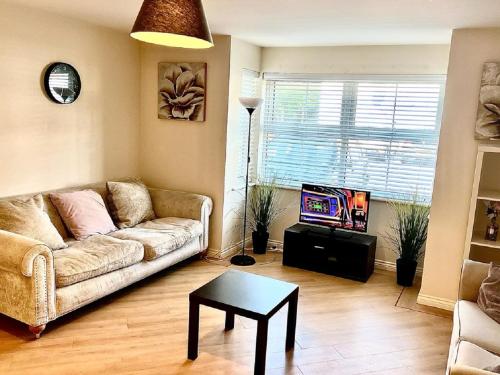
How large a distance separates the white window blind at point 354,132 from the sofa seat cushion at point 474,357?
7.64 feet

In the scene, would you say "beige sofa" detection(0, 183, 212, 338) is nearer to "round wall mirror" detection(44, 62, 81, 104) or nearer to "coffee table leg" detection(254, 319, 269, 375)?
"round wall mirror" detection(44, 62, 81, 104)

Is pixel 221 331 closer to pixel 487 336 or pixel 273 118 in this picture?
pixel 487 336

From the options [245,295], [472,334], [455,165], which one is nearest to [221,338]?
[245,295]

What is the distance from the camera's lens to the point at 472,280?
114 inches

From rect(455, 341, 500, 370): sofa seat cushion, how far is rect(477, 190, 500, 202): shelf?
1470 millimetres

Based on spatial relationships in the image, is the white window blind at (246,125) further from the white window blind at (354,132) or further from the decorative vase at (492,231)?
the decorative vase at (492,231)

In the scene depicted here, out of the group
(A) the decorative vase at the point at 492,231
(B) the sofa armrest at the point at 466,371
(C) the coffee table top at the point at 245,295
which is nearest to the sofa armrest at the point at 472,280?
(A) the decorative vase at the point at 492,231

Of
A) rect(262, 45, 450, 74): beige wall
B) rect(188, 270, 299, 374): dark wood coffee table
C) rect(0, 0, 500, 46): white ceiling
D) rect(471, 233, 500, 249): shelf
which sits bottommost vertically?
rect(188, 270, 299, 374): dark wood coffee table

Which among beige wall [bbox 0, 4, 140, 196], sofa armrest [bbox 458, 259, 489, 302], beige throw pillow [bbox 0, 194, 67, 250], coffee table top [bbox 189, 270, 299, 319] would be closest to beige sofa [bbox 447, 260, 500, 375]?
sofa armrest [bbox 458, 259, 489, 302]

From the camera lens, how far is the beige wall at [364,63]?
428cm

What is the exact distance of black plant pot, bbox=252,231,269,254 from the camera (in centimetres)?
496

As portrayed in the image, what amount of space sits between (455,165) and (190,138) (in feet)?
8.28

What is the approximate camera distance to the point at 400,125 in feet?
14.7

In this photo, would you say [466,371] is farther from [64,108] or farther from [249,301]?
[64,108]
